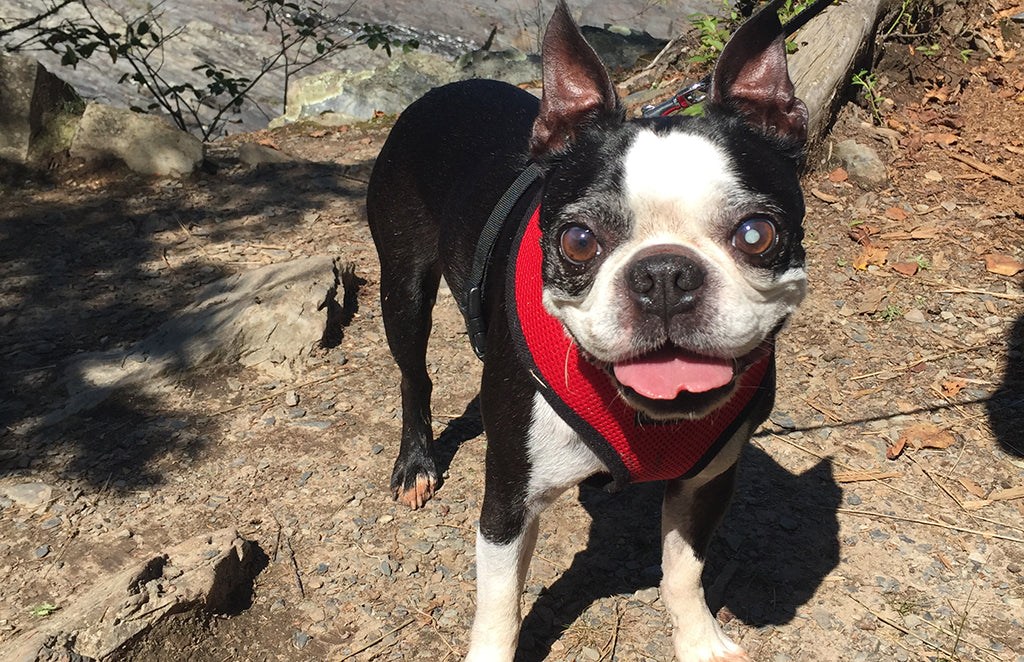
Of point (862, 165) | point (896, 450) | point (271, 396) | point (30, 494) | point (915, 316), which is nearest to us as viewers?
point (30, 494)

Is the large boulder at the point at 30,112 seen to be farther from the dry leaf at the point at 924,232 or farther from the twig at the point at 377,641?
Result: the dry leaf at the point at 924,232

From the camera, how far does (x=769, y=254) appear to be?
7.29ft

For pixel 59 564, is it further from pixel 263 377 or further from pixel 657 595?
pixel 657 595

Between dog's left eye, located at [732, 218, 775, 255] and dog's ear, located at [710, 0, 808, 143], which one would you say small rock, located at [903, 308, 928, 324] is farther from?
dog's left eye, located at [732, 218, 775, 255]

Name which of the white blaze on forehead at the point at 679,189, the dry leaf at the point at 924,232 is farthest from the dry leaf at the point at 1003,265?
the white blaze on forehead at the point at 679,189

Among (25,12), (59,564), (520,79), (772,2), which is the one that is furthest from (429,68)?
(772,2)

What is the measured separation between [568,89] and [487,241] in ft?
2.44

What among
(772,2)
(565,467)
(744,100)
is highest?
(772,2)

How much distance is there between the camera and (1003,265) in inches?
211

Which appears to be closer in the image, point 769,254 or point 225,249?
point 769,254

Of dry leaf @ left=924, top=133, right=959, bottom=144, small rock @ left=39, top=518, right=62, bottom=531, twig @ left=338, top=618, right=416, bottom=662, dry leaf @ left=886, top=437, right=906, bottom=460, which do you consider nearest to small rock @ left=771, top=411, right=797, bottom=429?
dry leaf @ left=886, top=437, right=906, bottom=460

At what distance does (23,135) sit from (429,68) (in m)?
4.52

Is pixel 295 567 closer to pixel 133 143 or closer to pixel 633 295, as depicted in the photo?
pixel 633 295

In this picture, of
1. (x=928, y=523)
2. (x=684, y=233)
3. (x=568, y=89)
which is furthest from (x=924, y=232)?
(x=684, y=233)
